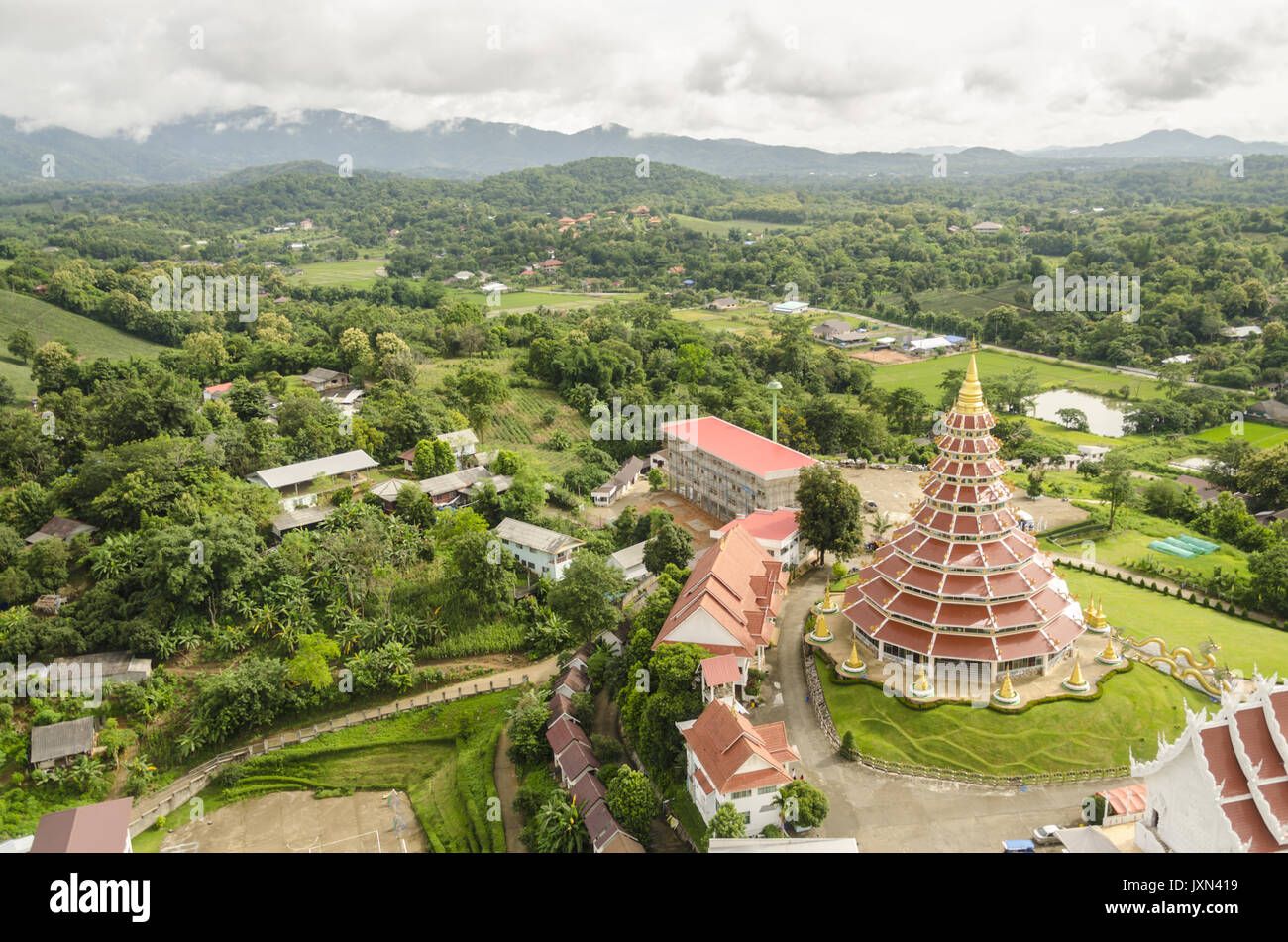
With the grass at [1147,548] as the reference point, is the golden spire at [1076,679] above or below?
below

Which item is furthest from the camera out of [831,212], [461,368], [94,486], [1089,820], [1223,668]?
[831,212]

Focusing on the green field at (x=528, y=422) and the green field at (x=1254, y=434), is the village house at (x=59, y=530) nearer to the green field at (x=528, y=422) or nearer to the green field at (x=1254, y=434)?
the green field at (x=528, y=422)

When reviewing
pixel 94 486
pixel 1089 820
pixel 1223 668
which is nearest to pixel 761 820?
pixel 1089 820

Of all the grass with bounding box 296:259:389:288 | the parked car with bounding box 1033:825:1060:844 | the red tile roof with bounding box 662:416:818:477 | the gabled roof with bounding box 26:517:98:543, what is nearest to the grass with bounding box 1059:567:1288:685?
the parked car with bounding box 1033:825:1060:844

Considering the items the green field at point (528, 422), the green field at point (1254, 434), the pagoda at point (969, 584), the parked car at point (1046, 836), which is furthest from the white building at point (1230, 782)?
the green field at point (1254, 434)

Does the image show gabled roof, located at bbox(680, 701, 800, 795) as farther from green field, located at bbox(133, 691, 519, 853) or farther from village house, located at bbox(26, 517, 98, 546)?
village house, located at bbox(26, 517, 98, 546)

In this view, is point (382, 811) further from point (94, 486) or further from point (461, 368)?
point (461, 368)

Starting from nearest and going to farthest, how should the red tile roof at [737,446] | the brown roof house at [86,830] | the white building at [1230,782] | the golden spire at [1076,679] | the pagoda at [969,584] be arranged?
the white building at [1230,782]
the brown roof house at [86,830]
the golden spire at [1076,679]
the pagoda at [969,584]
the red tile roof at [737,446]
